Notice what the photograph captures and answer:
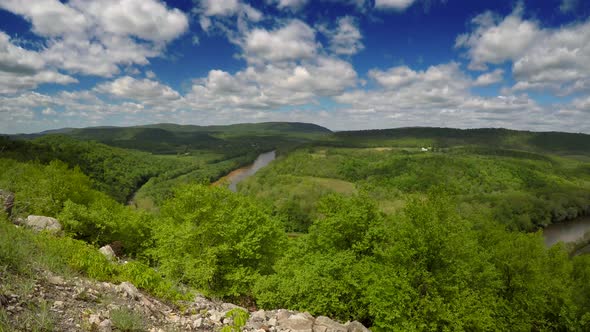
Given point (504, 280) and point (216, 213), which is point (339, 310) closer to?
point (216, 213)

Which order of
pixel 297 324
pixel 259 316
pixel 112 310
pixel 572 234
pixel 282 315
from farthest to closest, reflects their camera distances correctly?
pixel 572 234, pixel 282 315, pixel 297 324, pixel 259 316, pixel 112 310

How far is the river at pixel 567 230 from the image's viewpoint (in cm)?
7975

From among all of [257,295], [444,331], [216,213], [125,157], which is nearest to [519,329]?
[444,331]

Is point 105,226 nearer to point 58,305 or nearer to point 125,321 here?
point 58,305

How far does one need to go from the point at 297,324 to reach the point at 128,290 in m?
5.85

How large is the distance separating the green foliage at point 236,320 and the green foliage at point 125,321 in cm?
242

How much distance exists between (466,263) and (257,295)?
43.1ft

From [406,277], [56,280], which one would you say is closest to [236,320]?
[56,280]

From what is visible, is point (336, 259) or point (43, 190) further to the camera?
point (43, 190)

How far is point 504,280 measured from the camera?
24.8 metres

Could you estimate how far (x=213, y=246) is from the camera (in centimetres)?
2033

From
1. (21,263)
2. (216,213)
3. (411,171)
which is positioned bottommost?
(411,171)

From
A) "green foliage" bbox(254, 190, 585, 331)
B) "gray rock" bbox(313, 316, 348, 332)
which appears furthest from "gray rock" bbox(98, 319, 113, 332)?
"green foliage" bbox(254, 190, 585, 331)

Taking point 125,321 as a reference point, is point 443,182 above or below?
below
